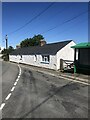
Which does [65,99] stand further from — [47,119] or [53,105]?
[47,119]

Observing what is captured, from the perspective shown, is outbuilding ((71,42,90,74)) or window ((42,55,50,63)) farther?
window ((42,55,50,63))

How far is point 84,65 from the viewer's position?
872 inches

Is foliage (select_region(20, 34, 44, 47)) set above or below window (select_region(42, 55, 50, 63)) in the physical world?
above

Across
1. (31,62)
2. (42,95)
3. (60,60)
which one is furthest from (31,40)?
(42,95)

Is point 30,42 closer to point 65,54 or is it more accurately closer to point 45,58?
point 45,58

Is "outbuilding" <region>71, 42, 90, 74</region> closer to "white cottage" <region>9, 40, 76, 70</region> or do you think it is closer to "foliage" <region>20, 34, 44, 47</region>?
"white cottage" <region>9, 40, 76, 70</region>

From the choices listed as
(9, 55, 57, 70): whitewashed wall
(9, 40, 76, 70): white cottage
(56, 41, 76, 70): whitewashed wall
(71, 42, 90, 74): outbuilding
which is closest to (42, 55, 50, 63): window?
(9, 40, 76, 70): white cottage

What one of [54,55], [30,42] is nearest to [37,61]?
[54,55]

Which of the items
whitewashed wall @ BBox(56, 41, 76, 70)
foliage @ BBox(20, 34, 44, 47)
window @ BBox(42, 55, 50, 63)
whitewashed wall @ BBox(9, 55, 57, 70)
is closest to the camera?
whitewashed wall @ BBox(56, 41, 76, 70)

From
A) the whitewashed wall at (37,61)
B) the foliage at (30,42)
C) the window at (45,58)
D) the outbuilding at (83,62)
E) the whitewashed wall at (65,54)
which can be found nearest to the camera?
the outbuilding at (83,62)

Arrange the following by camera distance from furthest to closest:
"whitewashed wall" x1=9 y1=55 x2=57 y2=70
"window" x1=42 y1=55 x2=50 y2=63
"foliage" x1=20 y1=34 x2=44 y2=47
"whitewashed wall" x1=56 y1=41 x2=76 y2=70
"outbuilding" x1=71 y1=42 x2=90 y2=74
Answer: "foliage" x1=20 y1=34 x2=44 y2=47 < "window" x1=42 y1=55 x2=50 y2=63 < "whitewashed wall" x1=9 y1=55 x2=57 y2=70 < "whitewashed wall" x1=56 y1=41 x2=76 y2=70 < "outbuilding" x1=71 y1=42 x2=90 y2=74

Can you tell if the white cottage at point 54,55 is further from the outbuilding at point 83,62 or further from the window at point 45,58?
the outbuilding at point 83,62

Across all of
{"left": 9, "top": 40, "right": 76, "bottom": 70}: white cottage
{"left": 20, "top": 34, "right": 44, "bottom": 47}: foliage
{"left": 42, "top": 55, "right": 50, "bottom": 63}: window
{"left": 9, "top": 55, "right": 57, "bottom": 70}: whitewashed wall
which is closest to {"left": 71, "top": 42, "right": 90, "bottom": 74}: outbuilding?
{"left": 9, "top": 40, "right": 76, "bottom": 70}: white cottage

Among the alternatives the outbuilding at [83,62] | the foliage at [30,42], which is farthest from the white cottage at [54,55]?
the foliage at [30,42]
